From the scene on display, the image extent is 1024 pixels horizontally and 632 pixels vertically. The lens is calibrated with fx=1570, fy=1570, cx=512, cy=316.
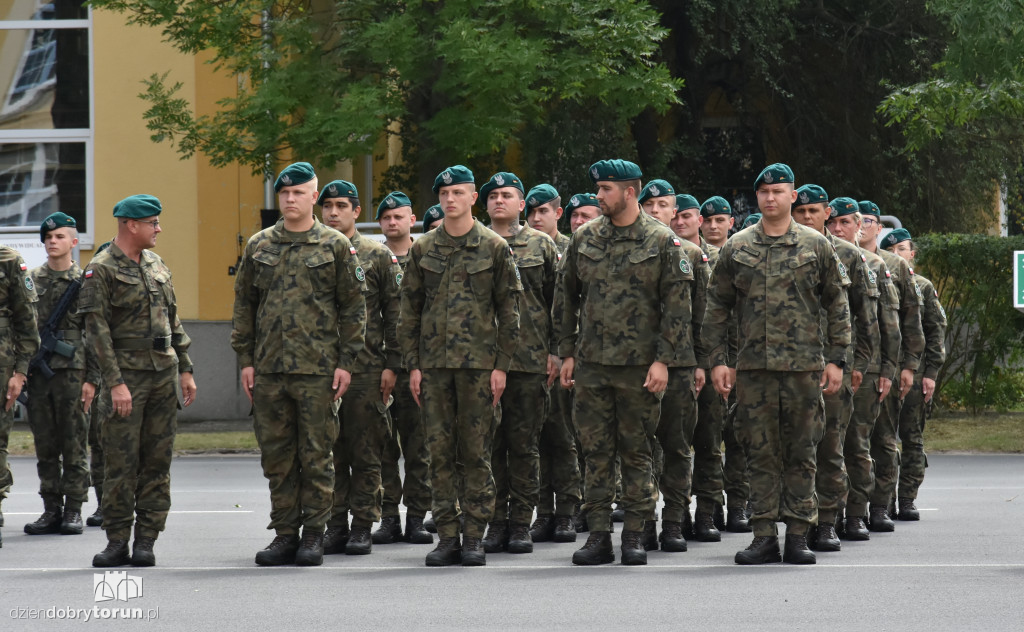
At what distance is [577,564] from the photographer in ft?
30.0

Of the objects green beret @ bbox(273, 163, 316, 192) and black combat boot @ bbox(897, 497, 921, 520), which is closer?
green beret @ bbox(273, 163, 316, 192)

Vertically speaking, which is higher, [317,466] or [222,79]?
[222,79]

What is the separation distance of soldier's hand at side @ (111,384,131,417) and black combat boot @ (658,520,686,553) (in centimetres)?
338

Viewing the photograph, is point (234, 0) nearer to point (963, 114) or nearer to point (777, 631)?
point (963, 114)

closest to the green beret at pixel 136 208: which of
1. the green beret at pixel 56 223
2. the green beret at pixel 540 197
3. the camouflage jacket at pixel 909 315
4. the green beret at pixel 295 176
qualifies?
the green beret at pixel 295 176

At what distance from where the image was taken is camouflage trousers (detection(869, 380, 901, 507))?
11336mm

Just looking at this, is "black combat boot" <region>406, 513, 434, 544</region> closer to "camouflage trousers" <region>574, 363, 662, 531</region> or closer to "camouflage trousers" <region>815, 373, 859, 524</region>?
"camouflage trousers" <region>574, 363, 662, 531</region>

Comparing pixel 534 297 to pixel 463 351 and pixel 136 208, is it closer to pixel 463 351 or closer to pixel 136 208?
pixel 463 351

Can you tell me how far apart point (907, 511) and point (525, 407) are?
146 inches

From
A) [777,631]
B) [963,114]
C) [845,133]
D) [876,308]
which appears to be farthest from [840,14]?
[777,631]

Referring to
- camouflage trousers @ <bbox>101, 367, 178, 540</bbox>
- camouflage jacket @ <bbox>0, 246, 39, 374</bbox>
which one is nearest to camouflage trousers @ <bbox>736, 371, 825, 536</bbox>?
camouflage trousers @ <bbox>101, 367, 178, 540</bbox>

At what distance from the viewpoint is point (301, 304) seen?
9094 mm

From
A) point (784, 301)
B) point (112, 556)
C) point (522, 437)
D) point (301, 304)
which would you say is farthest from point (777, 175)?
point (112, 556)

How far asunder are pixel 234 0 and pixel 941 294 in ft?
32.3
